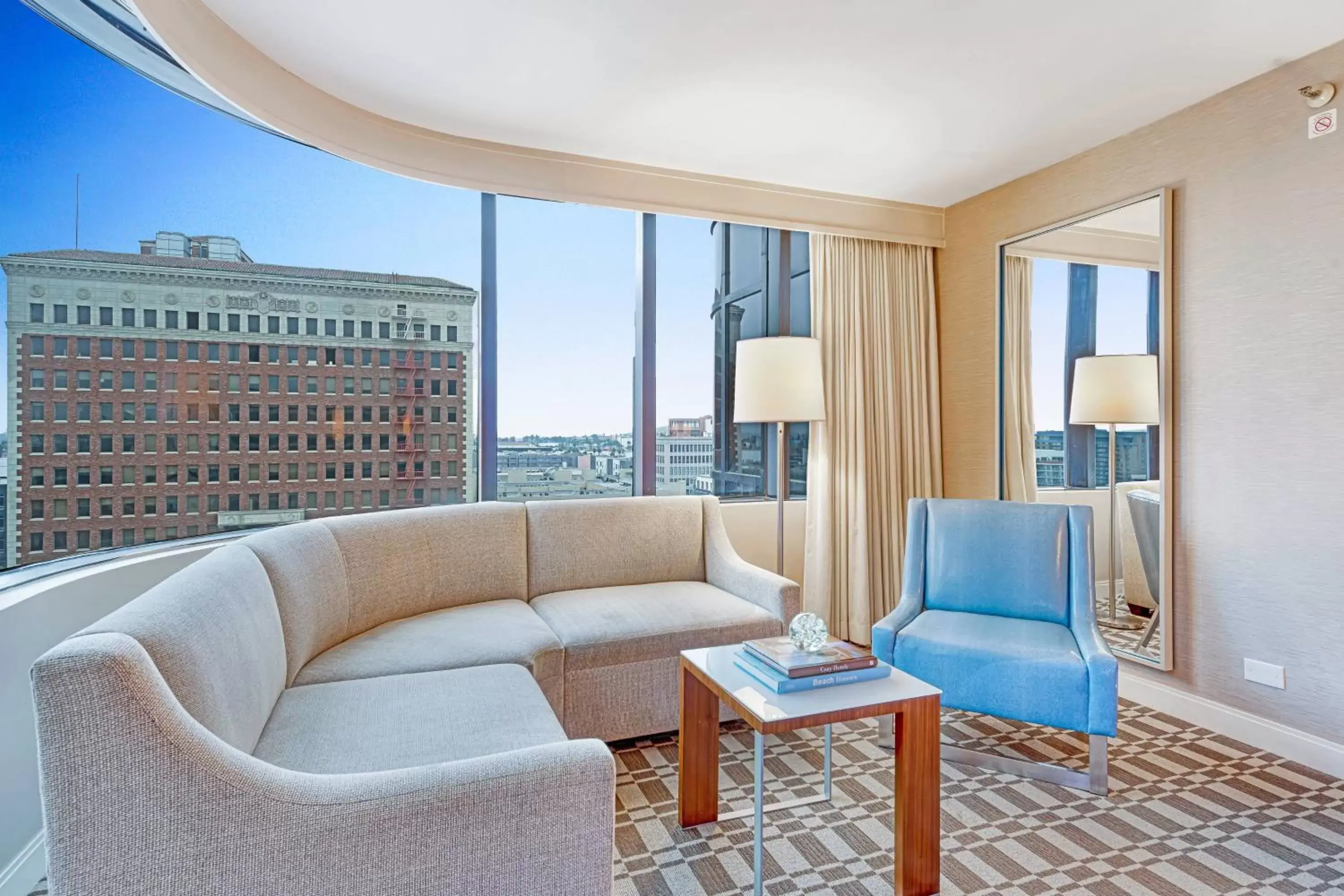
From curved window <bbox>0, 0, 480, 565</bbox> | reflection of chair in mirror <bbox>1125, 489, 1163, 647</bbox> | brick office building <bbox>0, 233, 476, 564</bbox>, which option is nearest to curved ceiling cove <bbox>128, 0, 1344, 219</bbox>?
curved window <bbox>0, 0, 480, 565</bbox>

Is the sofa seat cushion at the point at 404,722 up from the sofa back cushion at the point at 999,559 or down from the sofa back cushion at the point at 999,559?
down

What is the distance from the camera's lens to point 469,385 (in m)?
3.44

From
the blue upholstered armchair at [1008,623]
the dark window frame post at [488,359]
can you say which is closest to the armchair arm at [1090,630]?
the blue upholstered armchair at [1008,623]

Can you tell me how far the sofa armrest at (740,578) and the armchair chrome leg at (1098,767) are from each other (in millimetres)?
1054

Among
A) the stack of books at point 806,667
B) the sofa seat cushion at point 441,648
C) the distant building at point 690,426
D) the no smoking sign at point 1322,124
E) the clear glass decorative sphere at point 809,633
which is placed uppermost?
the no smoking sign at point 1322,124

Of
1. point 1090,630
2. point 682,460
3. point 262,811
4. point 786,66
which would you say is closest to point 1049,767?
point 1090,630

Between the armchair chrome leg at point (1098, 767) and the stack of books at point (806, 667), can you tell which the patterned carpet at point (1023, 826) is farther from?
the stack of books at point (806, 667)

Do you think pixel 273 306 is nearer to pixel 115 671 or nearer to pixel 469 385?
pixel 469 385

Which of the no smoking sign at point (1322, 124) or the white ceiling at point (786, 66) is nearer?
the white ceiling at point (786, 66)

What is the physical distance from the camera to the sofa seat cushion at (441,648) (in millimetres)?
2152

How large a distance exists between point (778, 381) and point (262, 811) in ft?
8.43

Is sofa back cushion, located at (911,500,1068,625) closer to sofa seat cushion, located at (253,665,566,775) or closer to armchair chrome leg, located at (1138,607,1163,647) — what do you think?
armchair chrome leg, located at (1138,607,1163,647)

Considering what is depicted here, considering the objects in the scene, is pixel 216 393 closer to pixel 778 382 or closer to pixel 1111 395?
pixel 778 382

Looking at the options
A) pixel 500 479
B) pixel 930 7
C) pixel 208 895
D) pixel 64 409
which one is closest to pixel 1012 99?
pixel 930 7
